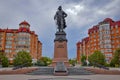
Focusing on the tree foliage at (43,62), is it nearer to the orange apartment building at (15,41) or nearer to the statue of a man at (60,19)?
→ the orange apartment building at (15,41)

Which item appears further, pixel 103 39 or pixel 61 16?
pixel 103 39

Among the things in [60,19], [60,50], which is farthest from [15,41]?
[60,50]

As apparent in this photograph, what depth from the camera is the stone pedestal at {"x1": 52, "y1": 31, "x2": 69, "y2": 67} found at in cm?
3284

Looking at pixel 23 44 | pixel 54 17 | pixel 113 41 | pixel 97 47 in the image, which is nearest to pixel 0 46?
pixel 23 44

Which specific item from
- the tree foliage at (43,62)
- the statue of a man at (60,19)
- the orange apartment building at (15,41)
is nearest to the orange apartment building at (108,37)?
the tree foliage at (43,62)

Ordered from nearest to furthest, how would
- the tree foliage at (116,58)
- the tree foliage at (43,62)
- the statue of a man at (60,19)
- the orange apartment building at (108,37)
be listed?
the statue of a man at (60,19) < the tree foliage at (43,62) < the tree foliage at (116,58) < the orange apartment building at (108,37)

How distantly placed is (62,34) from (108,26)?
61507 mm

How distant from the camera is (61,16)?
36.7m

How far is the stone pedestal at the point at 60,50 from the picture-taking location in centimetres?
3284

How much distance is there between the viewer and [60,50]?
3312cm

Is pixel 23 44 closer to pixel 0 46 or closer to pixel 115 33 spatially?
pixel 0 46

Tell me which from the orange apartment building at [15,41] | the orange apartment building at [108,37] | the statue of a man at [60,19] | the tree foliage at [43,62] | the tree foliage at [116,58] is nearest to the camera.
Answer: the statue of a man at [60,19]

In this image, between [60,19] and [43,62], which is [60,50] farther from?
[43,62]

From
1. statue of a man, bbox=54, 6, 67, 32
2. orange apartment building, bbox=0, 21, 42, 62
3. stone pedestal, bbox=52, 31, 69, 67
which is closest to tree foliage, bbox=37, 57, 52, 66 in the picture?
orange apartment building, bbox=0, 21, 42, 62
